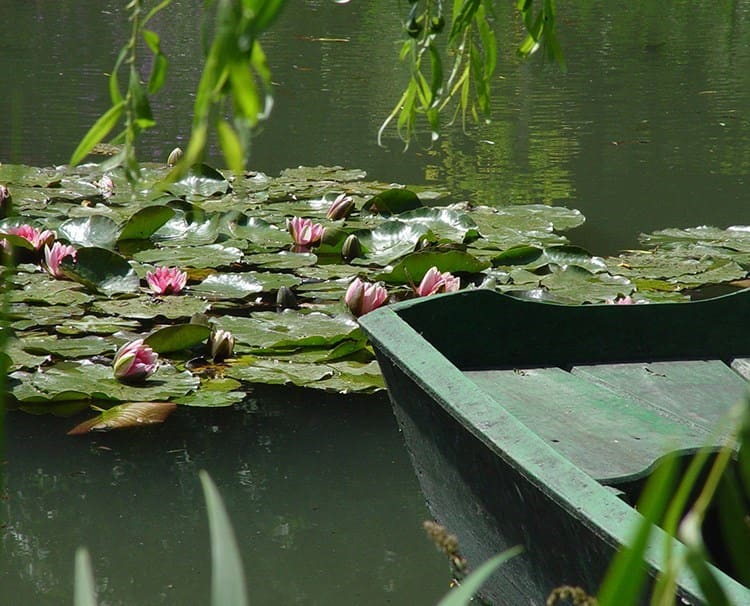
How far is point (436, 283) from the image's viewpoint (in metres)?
2.54

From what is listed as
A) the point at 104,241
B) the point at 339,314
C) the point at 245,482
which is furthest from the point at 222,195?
the point at 245,482

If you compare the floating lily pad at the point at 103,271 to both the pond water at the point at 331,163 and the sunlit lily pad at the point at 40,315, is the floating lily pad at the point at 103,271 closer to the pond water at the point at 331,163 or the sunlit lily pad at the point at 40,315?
the sunlit lily pad at the point at 40,315

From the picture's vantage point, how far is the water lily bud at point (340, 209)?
3268 mm

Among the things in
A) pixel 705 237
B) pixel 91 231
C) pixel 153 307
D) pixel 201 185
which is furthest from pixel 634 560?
pixel 201 185

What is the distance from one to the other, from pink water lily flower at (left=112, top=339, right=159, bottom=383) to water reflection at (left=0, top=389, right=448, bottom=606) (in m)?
0.11

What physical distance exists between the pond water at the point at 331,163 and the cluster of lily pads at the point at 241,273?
3.3 inches

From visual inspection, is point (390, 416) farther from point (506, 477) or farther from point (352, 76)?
point (352, 76)

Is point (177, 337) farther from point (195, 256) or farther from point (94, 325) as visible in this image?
point (195, 256)

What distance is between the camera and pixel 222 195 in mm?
3570

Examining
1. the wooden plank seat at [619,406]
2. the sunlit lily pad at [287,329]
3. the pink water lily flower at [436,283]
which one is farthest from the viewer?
the pink water lily flower at [436,283]

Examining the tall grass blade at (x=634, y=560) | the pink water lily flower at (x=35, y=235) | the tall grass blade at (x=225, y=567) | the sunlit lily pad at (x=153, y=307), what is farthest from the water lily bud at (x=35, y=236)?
the tall grass blade at (x=634, y=560)

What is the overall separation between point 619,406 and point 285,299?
103 cm

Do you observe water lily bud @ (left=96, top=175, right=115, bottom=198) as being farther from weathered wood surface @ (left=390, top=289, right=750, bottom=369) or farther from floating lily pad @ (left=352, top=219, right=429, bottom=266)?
weathered wood surface @ (left=390, top=289, right=750, bottom=369)

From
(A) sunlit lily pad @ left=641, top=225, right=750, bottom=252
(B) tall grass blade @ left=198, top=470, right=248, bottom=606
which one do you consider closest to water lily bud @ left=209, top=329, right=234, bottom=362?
(A) sunlit lily pad @ left=641, top=225, right=750, bottom=252
